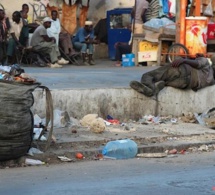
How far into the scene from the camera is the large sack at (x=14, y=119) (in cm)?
767

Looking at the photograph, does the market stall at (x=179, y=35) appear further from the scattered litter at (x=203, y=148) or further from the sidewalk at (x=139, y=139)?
the scattered litter at (x=203, y=148)

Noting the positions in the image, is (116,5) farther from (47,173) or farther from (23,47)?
(47,173)

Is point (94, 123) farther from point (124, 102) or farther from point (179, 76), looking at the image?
point (179, 76)

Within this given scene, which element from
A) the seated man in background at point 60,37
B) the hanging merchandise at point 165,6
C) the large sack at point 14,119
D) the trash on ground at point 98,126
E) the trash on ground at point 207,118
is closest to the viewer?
the large sack at point 14,119

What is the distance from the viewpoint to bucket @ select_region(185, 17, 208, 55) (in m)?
14.7

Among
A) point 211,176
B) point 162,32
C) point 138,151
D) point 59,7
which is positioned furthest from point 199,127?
point 59,7

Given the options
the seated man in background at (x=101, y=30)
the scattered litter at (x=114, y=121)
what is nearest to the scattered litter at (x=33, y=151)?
the scattered litter at (x=114, y=121)

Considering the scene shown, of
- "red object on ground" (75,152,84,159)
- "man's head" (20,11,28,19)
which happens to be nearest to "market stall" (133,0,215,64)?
"man's head" (20,11,28,19)

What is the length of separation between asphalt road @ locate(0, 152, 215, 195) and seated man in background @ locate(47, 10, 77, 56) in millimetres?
8286

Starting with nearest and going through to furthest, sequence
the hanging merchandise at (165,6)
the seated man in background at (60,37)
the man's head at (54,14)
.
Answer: the seated man in background at (60,37) < the man's head at (54,14) < the hanging merchandise at (165,6)

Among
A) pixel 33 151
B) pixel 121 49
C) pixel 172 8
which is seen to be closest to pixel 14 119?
pixel 33 151

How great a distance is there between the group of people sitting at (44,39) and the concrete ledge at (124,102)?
4.43 metres

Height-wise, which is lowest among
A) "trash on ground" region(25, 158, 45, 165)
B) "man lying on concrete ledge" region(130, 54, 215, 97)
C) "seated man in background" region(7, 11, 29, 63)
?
"trash on ground" region(25, 158, 45, 165)

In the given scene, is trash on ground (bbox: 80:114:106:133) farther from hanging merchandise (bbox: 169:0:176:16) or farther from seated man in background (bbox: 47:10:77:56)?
hanging merchandise (bbox: 169:0:176:16)
